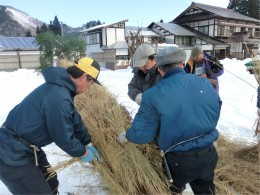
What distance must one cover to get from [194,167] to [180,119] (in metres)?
0.36

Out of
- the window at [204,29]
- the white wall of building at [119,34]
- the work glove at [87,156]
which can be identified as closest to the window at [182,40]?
the window at [204,29]

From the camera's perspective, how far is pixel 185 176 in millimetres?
1536

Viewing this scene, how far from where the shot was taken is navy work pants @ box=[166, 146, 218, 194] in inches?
58.6

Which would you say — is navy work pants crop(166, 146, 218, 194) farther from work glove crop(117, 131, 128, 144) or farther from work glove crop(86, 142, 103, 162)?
work glove crop(86, 142, 103, 162)

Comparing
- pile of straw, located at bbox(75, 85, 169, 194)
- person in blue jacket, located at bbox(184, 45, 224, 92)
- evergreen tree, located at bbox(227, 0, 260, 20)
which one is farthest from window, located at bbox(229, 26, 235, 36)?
pile of straw, located at bbox(75, 85, 169, 194)

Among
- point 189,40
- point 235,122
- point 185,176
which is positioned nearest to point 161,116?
point 185,176

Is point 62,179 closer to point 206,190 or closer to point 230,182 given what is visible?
point 206,190

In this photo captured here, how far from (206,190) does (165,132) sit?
1.93 ft

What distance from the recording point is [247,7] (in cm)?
3900

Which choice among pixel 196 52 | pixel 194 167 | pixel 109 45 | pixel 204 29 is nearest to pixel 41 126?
pixel 194 167

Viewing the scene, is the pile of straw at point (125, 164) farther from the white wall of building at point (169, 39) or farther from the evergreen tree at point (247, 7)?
the evergreen tree at point (247, 7)

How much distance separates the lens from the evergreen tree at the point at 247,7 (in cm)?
3738

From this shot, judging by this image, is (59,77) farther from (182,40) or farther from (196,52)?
(182,40)

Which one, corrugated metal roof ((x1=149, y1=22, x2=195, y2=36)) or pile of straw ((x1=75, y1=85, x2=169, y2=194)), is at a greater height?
corrugated metal roof ((x1=149, y1=22, x2=195, y2=36))
